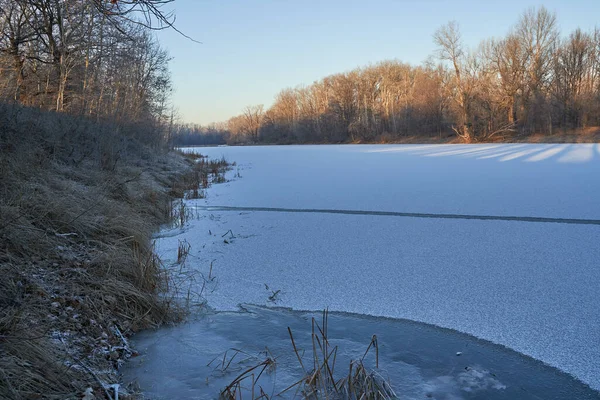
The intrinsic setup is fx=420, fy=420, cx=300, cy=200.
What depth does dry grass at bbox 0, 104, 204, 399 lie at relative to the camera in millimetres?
1792

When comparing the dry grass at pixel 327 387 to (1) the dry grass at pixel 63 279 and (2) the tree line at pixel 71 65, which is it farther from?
(2) the tree line at pixel 71 65

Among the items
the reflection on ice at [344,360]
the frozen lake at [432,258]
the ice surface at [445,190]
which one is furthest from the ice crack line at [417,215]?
the reflection on ice at [344,360]

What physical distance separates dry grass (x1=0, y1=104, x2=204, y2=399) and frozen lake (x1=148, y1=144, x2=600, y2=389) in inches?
20.4

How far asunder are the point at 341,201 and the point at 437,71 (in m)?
34.3

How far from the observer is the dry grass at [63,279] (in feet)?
5.88

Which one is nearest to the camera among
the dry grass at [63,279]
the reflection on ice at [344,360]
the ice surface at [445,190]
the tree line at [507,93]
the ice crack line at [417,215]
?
the dry grass at [63,279]

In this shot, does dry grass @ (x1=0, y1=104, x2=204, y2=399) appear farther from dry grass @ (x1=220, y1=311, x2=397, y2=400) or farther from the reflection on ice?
dry grass @ (x1=220, y1=311, x2=397, y2=400)

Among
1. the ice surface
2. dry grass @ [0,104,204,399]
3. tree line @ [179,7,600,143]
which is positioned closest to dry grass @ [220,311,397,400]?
dry grass @ [0,104,204,399]

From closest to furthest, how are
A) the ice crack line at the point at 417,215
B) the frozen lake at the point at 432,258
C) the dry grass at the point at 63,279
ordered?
1. the dry grass at the point at 63,279
2. the frozen lake at the point at 432,258
3. the ice crack line at the point at 417,215

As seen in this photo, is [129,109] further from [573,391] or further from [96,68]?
[573,391]

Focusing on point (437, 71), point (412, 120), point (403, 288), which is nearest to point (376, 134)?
point (412, 120)

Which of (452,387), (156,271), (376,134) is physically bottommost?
(452,387)

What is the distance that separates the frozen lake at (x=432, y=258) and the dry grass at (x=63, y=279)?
0.52 meters

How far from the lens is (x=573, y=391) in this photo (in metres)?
1.85
